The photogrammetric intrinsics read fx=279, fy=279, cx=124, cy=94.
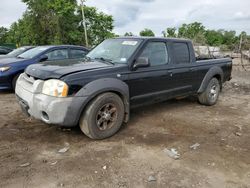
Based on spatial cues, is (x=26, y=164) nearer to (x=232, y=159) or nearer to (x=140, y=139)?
(x=140, y=139)

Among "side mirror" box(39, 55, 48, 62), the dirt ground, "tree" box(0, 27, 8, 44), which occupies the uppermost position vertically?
"tree" box(0, 27, 8, 44)

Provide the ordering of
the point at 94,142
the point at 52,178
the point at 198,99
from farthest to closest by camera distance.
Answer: the point at 198,99, the point at 94,142, the point at 52,178

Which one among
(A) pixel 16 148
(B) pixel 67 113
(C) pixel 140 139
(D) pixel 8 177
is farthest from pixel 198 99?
(D) pixel 8 177

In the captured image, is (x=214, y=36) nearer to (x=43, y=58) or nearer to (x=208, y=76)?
(x=43, y=58)

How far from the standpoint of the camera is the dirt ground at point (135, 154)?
341 cm

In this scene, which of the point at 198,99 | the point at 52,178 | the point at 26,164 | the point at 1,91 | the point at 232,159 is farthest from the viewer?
the point at 1,91

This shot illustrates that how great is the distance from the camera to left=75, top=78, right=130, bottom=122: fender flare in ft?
13.9

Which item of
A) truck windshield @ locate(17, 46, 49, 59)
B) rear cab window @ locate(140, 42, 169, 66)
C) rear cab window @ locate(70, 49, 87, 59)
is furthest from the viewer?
rear cab window @ locate(70, 49, 87, 59)

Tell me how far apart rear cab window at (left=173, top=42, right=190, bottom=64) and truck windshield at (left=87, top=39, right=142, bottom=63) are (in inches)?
41.8

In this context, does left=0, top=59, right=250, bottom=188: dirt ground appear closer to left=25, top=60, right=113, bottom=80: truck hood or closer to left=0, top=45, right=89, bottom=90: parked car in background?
left=25, top=60, right=113, bottom=80: truck hood

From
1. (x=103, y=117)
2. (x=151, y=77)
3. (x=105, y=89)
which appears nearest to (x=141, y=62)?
(x=151, y=77)

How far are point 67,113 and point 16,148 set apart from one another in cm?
96

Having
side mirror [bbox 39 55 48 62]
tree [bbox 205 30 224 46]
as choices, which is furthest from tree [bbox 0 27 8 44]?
side mirror [bbox 39 55 48 62]

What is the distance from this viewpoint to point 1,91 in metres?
8.39
